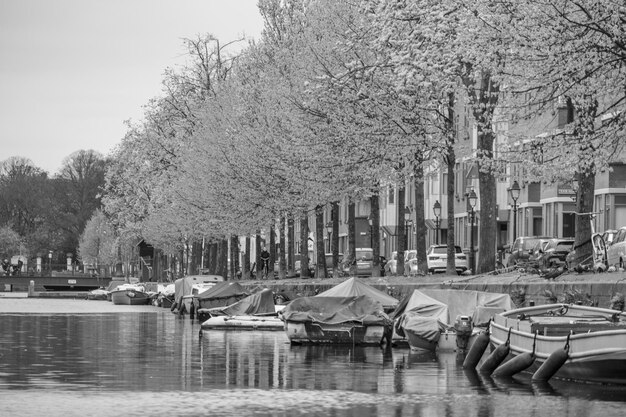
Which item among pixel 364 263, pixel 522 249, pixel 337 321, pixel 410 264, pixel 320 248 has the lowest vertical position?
pixel 337 321

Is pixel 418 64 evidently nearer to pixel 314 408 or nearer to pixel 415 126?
pixel 415 126

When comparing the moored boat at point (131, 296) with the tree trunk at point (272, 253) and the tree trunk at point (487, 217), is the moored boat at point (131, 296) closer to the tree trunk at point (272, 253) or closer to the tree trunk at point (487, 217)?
the tree trunk at point (272, 253)

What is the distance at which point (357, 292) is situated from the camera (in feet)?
178

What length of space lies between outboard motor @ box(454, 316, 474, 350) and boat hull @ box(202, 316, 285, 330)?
19.2m

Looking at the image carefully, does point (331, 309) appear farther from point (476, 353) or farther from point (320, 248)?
point (320, 248)

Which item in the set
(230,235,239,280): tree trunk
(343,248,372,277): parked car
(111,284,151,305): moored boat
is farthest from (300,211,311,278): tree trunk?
(111,284,151,305): moored boat

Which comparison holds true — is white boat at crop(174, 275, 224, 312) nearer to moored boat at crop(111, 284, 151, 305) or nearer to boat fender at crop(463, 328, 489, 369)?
moored boat at crop(111, 284, 151, 305)

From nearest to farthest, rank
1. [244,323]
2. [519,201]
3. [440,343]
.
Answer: [440,343] < [244,323] < [519,201]

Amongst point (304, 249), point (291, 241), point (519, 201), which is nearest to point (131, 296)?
point (291, 241)

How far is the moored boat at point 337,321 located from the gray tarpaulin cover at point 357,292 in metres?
0.25

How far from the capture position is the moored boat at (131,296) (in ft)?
421

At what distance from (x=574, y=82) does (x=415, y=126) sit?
19.3 metres

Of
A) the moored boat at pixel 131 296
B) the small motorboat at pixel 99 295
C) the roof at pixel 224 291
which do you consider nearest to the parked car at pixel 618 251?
the roof at pixel 224 291

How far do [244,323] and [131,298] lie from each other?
63.9 meters
